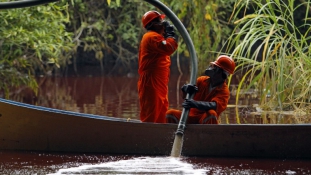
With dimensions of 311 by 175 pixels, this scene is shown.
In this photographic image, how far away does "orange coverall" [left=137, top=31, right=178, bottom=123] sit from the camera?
8.75 metres

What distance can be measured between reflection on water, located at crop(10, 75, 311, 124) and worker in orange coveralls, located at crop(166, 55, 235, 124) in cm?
213

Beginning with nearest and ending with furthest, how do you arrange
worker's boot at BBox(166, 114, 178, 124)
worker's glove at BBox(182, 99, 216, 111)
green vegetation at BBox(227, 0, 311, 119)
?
worker's glove at BBox(182, 99, 216, 111) < worker's boot at BBox(166, 114, 178, 124) < green vegetation at BBox(227, 0, 311, 119)

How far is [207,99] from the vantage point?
848cm

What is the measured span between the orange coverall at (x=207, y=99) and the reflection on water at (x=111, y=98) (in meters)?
2.12

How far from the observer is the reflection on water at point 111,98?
37.7ft

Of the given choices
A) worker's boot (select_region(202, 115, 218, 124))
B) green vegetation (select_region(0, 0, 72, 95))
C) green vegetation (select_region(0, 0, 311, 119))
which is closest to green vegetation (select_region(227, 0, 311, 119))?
green vegetation (select_region(0, 0, 311, 119))

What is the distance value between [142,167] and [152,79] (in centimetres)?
135

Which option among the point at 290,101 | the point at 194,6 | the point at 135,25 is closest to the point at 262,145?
the point at 290,101

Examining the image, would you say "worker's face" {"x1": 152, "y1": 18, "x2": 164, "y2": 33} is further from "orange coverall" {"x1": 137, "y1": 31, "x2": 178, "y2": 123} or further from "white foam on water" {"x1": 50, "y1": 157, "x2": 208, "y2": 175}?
"white foam on water" {"x1": 50, "y1": 157, "x2": 208, "y2": 175}

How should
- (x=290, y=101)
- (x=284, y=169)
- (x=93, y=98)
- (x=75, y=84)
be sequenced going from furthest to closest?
(x=75, y=84), (x=93, y=98), (x=290, y=101), (x=284, y=169)

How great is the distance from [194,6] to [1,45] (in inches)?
120

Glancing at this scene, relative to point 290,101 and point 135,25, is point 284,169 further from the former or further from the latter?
point 135,25

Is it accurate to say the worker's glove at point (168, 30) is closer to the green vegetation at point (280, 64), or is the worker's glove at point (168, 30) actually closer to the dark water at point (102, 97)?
the green vegetation at point (280, 64)

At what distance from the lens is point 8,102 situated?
8586 mm
